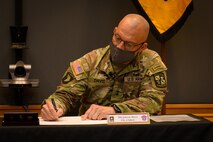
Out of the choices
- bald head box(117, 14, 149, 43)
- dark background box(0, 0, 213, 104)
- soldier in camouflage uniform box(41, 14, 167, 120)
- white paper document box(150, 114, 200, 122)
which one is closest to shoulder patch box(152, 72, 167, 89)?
soldier in camouflage uniform box(41, 14, 167, 120)

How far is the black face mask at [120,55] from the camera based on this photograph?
2.47 meters

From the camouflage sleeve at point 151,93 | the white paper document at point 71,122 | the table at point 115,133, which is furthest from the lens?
the camouflage sleeve at point 151,93

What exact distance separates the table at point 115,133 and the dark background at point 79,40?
6.26 feet

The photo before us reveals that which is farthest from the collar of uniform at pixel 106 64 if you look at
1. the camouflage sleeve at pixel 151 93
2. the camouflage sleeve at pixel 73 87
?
the camouflage sleeve at pixel 151 93

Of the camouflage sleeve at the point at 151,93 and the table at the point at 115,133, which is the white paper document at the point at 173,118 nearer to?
the table at the point at 115,133

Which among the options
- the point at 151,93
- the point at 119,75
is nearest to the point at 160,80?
the point at 151,93

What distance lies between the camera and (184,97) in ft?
12.8

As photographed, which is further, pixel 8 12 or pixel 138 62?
pixel 8 12

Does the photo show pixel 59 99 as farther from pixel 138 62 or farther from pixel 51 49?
pixel 51 49

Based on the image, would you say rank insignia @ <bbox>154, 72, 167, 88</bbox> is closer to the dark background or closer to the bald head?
the bald head

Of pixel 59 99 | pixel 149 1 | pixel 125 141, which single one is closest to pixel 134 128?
pixel 125 141

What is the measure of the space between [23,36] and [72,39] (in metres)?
0.44

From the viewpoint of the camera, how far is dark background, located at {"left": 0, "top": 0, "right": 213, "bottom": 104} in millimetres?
3586

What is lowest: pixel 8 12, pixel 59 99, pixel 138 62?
pixel 59 99
